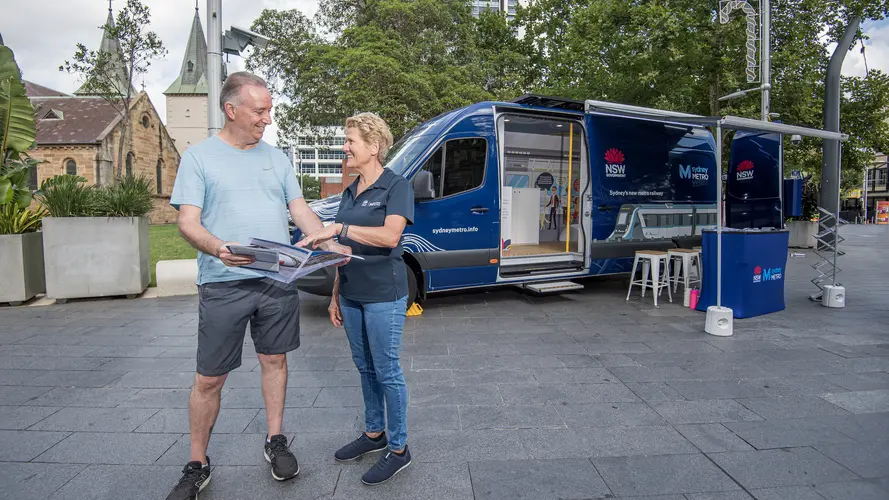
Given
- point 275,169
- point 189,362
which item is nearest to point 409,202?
point 275,169

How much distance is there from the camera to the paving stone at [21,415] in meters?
3.41

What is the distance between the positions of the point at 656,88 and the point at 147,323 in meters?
16.1

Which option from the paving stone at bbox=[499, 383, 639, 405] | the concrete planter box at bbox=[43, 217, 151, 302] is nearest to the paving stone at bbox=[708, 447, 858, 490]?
the paving stone at bbox=[499, 383, 639, 405]

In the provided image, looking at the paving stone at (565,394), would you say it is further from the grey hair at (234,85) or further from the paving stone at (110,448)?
the grey hair at (234,85)

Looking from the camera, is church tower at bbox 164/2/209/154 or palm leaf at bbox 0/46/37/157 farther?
church tower at bbox 164/2/209/154

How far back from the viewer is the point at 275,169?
2.69 m

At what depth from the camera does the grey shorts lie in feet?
8.28

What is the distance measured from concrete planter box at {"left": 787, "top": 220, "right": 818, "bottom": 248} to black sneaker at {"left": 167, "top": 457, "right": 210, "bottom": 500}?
20.1 m

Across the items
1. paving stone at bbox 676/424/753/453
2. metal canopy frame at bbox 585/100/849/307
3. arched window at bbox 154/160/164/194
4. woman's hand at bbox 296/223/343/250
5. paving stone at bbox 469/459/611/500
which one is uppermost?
arched window at bbox 154/160/164/194

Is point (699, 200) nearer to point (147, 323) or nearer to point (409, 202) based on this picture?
point (409, 202)

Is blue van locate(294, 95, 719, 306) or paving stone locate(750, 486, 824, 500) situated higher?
blue van locate(294, 95, 719, 306)

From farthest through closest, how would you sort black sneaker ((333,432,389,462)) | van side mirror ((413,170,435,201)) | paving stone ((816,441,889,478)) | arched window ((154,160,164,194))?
arched window ((154,160,164,194))
van side mirror ((413,170,435,201))
black sneaker ((333,432,389,462))
paving stone ((816,441,889,478))

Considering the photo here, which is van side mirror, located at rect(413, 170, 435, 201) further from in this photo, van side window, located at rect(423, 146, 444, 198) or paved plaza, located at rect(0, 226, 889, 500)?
paved plaza, located at rect(0, 226, 889, 500)

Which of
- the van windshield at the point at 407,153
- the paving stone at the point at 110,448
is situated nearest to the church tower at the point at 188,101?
the van windshield at the point at 407,153
